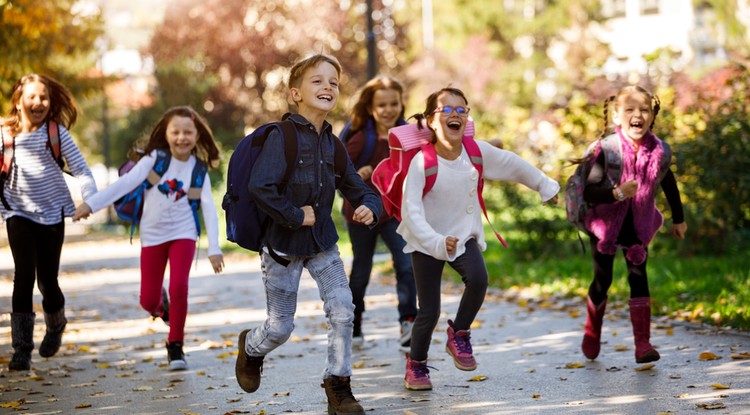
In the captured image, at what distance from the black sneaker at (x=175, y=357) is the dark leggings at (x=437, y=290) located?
1899 millimetres

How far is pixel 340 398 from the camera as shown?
5.48 metres

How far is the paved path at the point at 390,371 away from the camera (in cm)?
573

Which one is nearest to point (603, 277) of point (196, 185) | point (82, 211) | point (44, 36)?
point (196, 185)

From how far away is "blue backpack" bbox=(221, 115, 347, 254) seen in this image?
5477 mm

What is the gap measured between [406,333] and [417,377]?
5.65 feet

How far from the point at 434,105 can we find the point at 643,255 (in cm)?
165

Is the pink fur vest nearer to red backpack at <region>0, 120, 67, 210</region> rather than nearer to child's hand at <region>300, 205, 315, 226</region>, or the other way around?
child's hand at <region>300, 205, 315, 226</region>

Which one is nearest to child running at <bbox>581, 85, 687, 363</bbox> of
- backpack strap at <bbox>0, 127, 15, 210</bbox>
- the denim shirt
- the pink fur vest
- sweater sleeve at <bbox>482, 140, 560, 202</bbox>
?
the pink fur vest

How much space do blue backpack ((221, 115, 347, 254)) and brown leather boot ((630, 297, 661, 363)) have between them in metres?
2.38

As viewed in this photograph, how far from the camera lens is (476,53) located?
141 ft

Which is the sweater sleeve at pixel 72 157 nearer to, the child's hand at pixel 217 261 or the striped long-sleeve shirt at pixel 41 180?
the striped long-sleeve shirt at pixel 41 180

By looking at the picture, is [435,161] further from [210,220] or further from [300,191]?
[210,220]

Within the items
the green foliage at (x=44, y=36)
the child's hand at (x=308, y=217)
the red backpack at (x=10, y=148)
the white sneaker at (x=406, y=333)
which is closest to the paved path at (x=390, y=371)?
the white sneaker at (x=406, y=333)

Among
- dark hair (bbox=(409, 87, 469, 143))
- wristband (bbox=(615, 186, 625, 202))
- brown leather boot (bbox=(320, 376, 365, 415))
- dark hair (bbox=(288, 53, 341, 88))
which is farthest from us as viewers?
wristband (bbox=(615, 186, 625, 202))
